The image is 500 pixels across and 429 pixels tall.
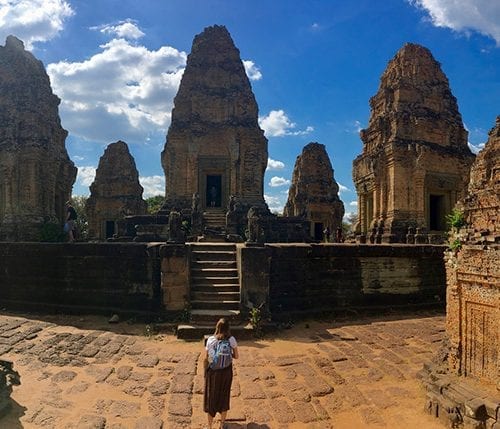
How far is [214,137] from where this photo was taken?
70.4 ft

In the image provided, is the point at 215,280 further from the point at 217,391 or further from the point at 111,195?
the point at 111,195

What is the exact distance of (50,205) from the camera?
1848cm

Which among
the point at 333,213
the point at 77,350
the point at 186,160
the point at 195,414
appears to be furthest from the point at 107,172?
the point at 195,414

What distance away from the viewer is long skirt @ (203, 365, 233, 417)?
15.2 feet

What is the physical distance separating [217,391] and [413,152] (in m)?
16.7

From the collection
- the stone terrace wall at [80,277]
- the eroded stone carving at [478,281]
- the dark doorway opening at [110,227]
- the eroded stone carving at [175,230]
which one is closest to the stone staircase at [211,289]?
the eroded stone carving at [175,230]

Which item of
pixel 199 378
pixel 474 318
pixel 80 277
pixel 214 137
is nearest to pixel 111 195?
pixel 214 137

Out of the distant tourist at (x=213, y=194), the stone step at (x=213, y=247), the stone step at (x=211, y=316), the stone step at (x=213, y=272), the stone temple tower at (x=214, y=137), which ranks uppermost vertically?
the stone temple tower at (x=214, y=137)

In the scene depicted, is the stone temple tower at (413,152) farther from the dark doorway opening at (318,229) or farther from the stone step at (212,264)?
the stone step at (212,264)

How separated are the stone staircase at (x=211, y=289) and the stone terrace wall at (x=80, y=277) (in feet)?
3.83

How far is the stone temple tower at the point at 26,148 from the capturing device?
Result: 17.5 metres

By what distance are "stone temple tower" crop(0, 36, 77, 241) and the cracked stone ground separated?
9932 mm

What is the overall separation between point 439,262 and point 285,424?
9.07m

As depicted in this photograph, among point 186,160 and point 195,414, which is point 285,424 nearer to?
point 195,414
